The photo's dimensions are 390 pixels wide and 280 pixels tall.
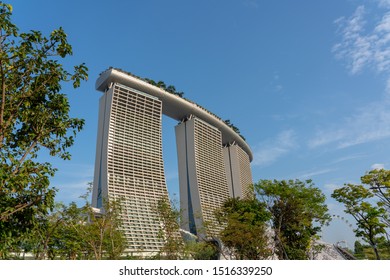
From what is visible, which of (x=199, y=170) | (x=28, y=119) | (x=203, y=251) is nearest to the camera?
(x=28, y=119)

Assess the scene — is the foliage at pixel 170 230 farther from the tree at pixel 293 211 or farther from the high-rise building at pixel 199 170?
the high-rise building at pixel 199 170

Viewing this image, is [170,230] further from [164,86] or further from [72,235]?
[164,86]

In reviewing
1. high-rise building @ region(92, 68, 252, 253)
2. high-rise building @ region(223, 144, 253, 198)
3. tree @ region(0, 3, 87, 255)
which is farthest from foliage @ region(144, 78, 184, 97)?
tree @ region(0, 3, 87, 255)

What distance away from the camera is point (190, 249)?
2828 centimetres

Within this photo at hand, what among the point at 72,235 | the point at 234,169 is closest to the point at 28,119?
the point at 72,235

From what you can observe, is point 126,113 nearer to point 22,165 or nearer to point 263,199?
point 263,199

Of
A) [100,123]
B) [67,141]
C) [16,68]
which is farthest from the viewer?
[100,123]

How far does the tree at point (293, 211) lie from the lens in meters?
29.0

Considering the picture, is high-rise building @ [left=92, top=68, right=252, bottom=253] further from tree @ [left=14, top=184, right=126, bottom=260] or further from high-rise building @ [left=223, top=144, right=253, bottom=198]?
tree @ [left=14, top=184, right=126, bottom=260]

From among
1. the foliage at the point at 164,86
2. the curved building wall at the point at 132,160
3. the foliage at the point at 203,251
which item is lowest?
the foliage at the point at 203,251

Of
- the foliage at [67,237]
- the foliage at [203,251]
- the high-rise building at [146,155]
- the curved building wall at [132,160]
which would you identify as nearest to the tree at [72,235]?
the foliage at [67,237]

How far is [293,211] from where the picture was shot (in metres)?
29.3

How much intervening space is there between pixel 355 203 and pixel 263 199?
7557mm
